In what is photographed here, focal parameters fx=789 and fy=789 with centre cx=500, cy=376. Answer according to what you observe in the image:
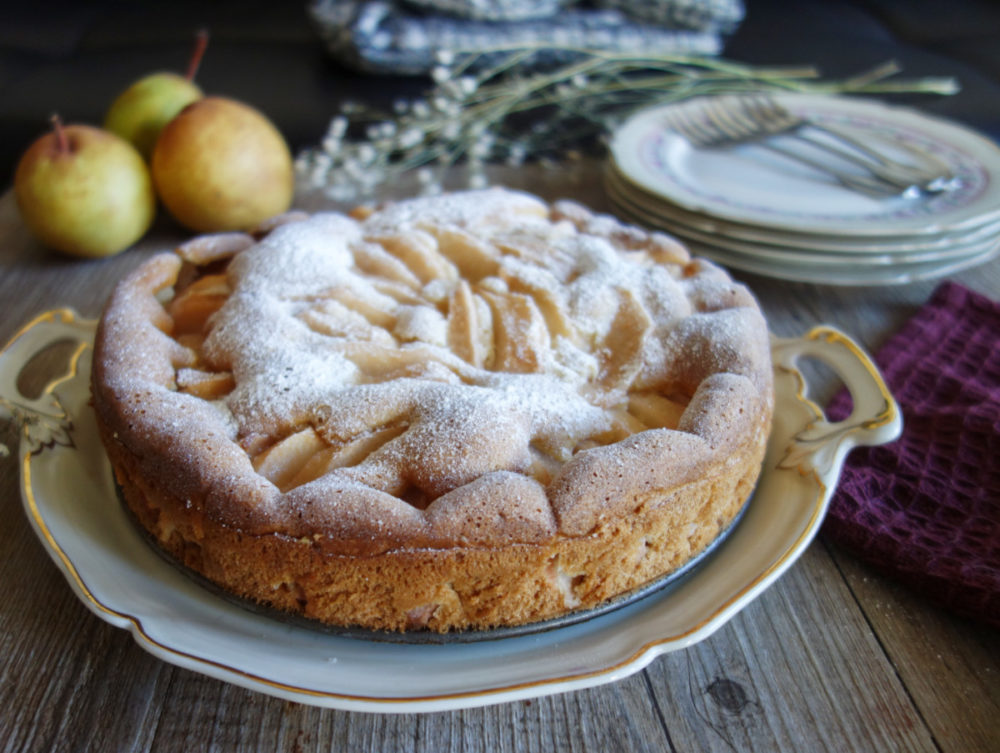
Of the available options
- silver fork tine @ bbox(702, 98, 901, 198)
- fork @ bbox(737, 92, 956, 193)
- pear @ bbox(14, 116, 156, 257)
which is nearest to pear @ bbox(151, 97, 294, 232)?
pear @ bbox(14, 116, 156, 257)

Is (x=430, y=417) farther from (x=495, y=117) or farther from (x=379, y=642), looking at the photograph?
(x=495, y=117)

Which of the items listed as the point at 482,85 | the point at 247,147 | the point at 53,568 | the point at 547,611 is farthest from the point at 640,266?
the point at 482,85

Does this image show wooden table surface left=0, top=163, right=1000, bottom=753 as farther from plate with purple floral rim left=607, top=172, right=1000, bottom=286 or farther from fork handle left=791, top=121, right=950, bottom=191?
fork handle left=791, top=121, right=950, bottom=191

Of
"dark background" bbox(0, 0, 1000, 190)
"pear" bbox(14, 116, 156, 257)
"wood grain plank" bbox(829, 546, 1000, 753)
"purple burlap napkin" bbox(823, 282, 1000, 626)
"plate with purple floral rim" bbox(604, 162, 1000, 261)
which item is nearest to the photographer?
"wood grain plank" bbox(829, 546, 1000, 753)

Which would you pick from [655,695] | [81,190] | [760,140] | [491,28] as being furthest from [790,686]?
[491,28]

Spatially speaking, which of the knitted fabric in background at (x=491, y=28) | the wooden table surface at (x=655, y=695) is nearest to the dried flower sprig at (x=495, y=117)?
the knitted fabric in background at (x=491, y=28)

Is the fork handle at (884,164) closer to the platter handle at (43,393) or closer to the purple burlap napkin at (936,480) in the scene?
the purple burlap napkin at (936,480)

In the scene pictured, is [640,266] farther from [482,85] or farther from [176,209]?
[482,85]
